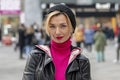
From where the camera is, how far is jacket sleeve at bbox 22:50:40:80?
3.12m

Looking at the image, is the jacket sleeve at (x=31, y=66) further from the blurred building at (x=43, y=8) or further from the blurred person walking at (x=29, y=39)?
the blurred building at (x=43, y=8)

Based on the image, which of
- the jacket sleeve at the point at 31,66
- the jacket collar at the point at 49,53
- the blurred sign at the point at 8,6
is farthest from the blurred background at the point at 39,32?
the jacket sleeve at the point at 31,66

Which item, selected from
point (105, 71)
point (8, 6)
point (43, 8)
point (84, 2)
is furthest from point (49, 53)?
point (84, 2)

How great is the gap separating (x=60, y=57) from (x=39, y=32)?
1975 cm

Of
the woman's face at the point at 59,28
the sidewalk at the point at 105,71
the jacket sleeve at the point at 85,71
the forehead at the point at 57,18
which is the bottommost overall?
the sidewalk at the point at 105,71

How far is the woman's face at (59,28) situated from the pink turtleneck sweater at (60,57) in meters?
0.04

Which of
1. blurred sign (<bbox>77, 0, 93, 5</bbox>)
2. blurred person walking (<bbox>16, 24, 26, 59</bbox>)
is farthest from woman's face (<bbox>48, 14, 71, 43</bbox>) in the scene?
blurred sign (<bbox>77, 0, 93, 5</bbox>)

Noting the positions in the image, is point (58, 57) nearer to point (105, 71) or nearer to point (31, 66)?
point (31, 66)

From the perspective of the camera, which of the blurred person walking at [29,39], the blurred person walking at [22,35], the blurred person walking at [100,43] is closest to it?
the blurred person walking at [100,43]

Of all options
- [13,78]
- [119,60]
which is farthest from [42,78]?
[119,60]

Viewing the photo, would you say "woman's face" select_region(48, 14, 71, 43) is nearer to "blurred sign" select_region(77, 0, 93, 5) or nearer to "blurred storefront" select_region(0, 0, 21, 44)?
"blurred storefront" select_region(0, 0, 21, 44)

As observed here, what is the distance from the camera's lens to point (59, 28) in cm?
315

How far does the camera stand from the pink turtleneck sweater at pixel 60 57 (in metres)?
A: 3.17

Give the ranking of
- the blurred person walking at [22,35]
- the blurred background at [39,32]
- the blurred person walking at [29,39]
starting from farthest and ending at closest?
the blurred person walking at [22,35] → the blurred person walking at [29,39] → the blurred background at [39,32]
